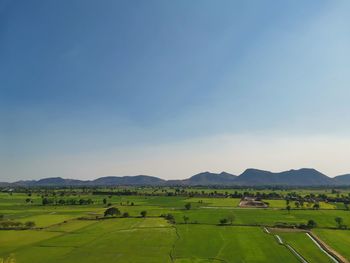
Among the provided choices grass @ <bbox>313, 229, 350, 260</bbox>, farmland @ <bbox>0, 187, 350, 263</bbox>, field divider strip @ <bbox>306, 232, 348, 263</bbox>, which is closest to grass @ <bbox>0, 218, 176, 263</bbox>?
farmland @ <bbox>0, 187, 350, 263</bbox>

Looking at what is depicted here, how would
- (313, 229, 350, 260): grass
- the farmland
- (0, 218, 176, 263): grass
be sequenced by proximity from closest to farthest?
(0, 218, 176, 263): grass, the farmland, (313, 229, 350, 260): grass

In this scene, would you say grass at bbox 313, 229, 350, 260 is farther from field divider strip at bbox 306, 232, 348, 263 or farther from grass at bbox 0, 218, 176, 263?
grass at bbox 0, 218, 176, 263

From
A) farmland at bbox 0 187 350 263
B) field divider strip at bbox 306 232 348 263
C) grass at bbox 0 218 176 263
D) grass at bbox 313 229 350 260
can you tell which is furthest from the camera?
grass at bbox 313 229 350 260

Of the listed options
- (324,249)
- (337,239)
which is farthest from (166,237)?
(337,239)

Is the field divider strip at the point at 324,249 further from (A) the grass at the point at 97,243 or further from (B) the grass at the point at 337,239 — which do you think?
(A) the grass at the point at 97,243

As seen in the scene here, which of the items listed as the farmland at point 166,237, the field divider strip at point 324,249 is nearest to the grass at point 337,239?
the farmland at point 166,237

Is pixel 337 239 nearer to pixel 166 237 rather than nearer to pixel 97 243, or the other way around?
pixel 166 237

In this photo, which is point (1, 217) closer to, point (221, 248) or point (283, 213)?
point (221, 248)

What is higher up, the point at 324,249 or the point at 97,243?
the point at 97,243

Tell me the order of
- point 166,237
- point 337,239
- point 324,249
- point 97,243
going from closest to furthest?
point 324,249, point 97,243, point 337,239, point 166,237

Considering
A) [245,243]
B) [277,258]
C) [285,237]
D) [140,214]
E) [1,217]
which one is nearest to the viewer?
[277,258]

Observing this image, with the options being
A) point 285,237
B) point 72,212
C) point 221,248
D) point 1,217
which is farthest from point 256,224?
point 1,217
